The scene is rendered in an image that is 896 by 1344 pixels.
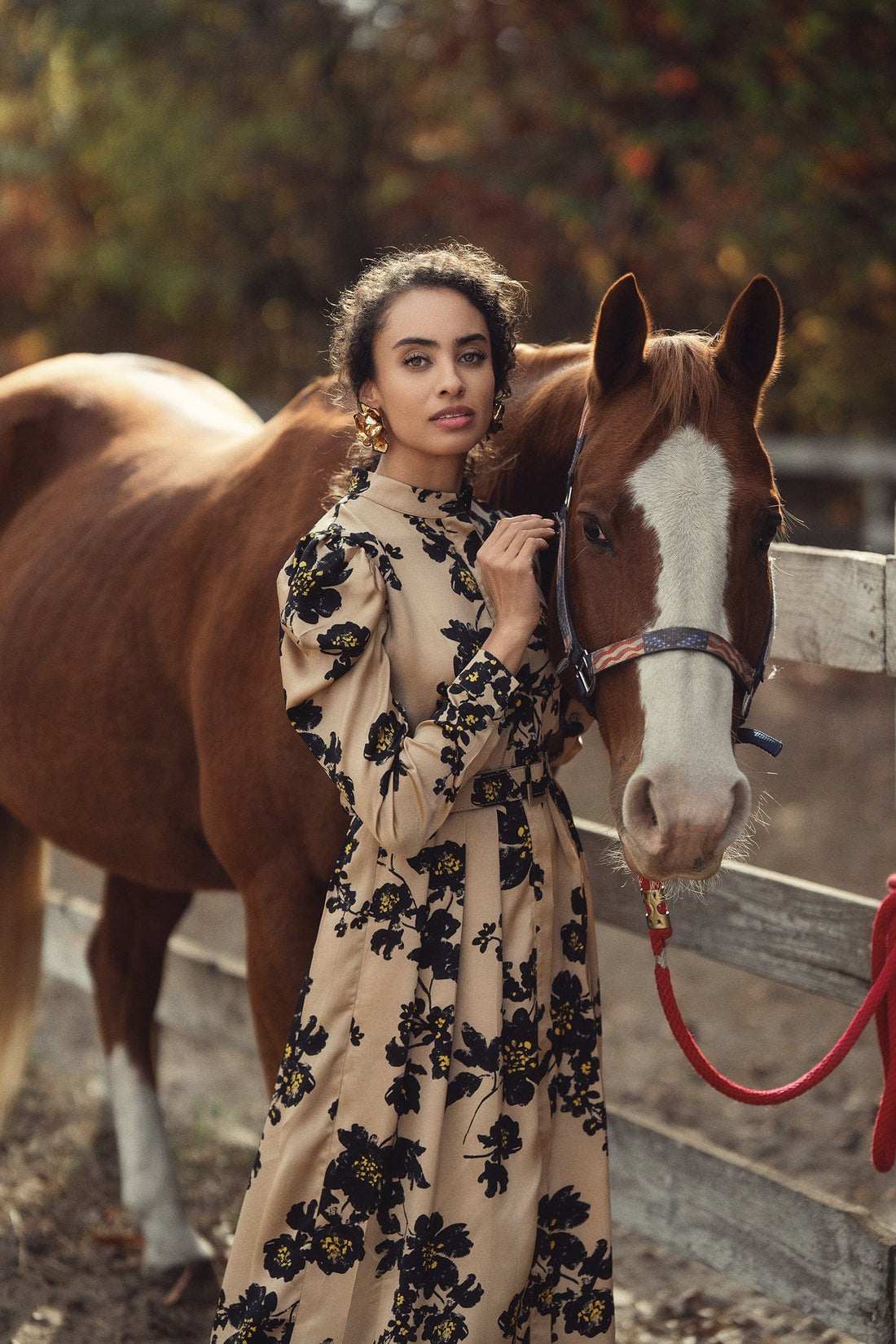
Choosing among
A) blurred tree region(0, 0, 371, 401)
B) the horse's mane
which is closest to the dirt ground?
the horse's mane

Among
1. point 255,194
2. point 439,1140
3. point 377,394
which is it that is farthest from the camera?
point 255,194

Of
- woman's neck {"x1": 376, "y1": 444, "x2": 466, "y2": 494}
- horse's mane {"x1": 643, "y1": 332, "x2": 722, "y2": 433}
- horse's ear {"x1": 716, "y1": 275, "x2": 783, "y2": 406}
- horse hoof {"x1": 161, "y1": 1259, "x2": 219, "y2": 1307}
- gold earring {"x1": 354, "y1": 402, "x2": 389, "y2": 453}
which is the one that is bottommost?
horse hoof {"x1": 161, "y1": 1259, "x2": 219, "y2": 1307}

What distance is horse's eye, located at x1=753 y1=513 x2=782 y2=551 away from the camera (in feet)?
5.58

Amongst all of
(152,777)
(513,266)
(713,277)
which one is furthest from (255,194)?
(152,777)

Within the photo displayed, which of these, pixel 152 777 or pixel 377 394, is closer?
pixel 377 394

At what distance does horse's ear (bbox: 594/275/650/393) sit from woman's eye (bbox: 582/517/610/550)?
21cm

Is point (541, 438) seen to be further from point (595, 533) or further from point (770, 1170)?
point (770, 1170)

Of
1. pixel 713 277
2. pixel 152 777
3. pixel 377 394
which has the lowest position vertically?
pixel 152 777

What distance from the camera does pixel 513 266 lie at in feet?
28.8

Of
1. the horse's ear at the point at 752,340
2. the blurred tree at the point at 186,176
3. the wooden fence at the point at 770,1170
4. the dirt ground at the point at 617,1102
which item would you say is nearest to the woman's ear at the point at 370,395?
the horse's ear at the point at 752,340

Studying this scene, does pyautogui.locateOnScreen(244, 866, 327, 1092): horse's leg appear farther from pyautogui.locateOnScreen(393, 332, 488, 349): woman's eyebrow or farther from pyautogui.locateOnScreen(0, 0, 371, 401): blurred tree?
pyautogui.locateOnScreen(0, 0, 371, 401): blurred tree

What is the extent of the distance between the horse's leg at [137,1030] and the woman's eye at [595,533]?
76.7 inches

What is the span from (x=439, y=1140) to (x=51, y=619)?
1.56 m

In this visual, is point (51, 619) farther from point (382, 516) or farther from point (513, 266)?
point (513, 266)
